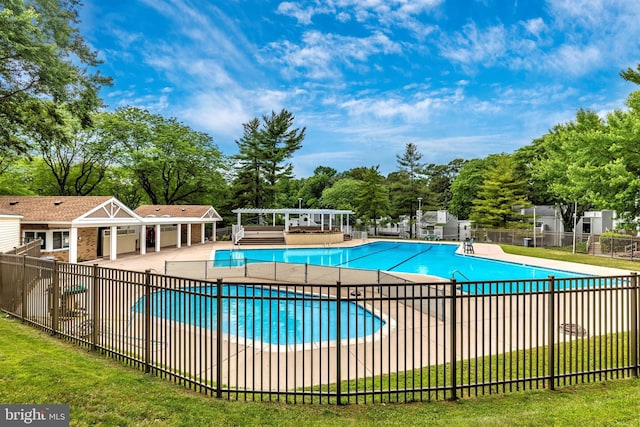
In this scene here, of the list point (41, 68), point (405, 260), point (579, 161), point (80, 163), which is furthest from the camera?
point (80, 163)

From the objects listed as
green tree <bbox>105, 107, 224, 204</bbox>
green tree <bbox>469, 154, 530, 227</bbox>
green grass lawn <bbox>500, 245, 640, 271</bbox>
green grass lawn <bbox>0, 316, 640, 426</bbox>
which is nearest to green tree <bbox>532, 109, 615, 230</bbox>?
green tree <bbox>469, 154, 530, 227</bbox>

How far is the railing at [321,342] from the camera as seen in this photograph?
411 centimetres

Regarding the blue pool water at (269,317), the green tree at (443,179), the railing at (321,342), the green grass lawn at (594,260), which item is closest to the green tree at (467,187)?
the green tree at (443,179)

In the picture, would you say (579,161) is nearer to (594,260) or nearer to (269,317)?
(594,260)

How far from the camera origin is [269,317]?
172 inches

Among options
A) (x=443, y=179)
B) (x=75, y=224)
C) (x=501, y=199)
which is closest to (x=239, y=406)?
(x=75, y=224)

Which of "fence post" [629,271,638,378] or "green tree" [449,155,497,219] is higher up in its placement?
"green tree" [449,155,497,219]

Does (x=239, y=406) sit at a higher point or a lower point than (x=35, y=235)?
lower

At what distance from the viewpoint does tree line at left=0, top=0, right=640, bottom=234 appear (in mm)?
12820

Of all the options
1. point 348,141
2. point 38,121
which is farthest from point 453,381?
point 348,141

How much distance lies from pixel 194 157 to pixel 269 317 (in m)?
34.8

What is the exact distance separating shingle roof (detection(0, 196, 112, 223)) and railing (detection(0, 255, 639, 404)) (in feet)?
36.9

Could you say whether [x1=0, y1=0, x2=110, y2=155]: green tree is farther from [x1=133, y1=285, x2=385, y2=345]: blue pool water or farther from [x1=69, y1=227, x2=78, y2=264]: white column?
[x1=133, y1=285, x2=385, y2=345]: blue pool water

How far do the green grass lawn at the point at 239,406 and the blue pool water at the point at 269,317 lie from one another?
802mm
